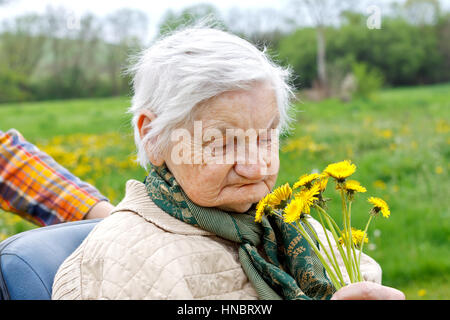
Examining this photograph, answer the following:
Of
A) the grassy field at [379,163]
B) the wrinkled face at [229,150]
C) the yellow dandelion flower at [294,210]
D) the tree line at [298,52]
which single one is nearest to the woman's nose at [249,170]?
the wrinkled face at [229,150]

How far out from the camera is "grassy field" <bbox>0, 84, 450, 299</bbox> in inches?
148

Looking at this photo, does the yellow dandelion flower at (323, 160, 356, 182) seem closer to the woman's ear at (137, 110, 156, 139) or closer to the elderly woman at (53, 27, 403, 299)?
the elderly woman at (53, 27, 403, 299)

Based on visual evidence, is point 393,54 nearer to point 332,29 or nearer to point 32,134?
point 332,29

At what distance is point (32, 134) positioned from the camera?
8.72 metres

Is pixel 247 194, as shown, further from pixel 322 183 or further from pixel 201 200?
pixel 322 183

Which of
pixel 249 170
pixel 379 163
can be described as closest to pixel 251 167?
pixel 249 170

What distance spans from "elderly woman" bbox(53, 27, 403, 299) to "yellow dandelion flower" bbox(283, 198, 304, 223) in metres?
0.23

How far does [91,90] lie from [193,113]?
64.4 feet

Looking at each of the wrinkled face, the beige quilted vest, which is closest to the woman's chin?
the wrinkled face

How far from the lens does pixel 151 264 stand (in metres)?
1.37

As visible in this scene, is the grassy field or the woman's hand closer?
the woman's hand

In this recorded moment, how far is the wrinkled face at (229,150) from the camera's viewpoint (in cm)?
145

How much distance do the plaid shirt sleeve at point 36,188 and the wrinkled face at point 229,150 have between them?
2.51ft

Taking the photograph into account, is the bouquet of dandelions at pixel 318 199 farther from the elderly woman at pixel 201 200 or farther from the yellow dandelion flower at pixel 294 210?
the elderly woman at pixel 201 200
